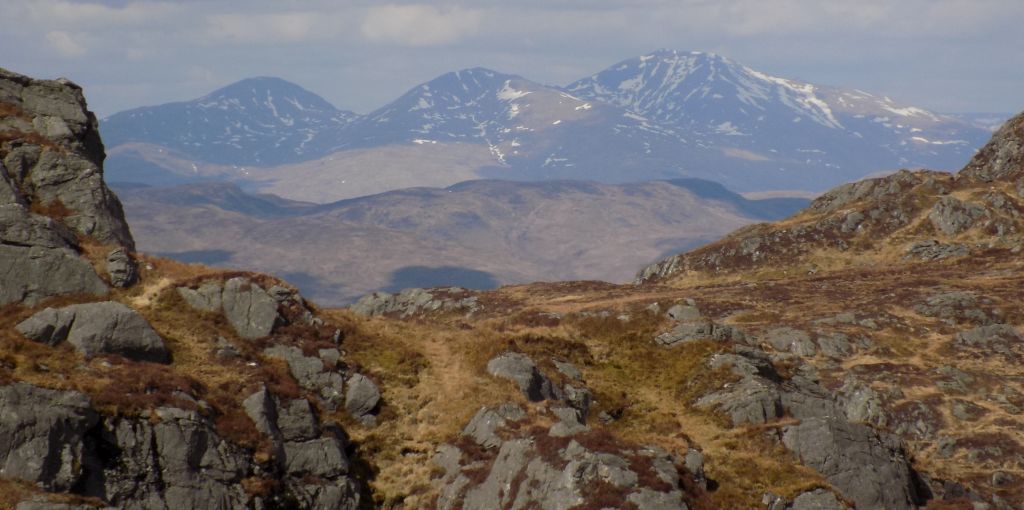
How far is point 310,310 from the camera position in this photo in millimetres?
48312

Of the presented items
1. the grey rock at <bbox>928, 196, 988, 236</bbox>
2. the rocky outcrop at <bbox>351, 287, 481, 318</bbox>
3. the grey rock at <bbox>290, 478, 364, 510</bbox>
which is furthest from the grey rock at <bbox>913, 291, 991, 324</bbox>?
the grey rock at <bbox>290, 478, 364, 510</bbox>

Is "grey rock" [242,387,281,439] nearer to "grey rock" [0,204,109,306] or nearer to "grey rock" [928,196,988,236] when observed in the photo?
"grey rock" [0,204,109,306]

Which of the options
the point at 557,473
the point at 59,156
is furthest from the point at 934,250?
the point at 59,156

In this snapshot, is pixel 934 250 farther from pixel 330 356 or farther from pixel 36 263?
pixel 36 263

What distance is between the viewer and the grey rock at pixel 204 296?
45281mm

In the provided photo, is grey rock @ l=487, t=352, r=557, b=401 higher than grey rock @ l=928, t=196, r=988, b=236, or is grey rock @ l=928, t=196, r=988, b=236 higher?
grey rock @ l=487, t=352, r=557, b=401

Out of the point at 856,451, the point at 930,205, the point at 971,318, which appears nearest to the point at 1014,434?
the point at 971,318

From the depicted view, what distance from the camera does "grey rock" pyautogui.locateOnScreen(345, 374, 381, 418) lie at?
139 ft

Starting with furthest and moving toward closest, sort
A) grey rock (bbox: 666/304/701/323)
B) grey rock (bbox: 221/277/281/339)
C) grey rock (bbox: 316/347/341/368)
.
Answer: grey rock (bbox: 666/304/701/323) < grey rock (bbox: 221/277/281/339) < grey rock (bbox: 316/347/341/368)

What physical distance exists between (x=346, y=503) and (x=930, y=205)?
429ft

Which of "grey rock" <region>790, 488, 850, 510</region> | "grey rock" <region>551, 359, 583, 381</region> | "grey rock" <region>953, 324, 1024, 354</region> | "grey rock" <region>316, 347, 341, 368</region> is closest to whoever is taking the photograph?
"grey rock" <region>790, 488, 850, 510</region>

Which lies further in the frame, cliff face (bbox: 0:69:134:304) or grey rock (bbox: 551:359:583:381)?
grey rock (bbox: 551:359:583:381)

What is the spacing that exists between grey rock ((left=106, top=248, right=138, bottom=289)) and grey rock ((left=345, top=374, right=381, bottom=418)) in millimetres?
12852

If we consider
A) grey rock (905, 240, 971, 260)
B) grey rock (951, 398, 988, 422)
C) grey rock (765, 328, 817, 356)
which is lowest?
grey rock (951, 398, 988, 422)
